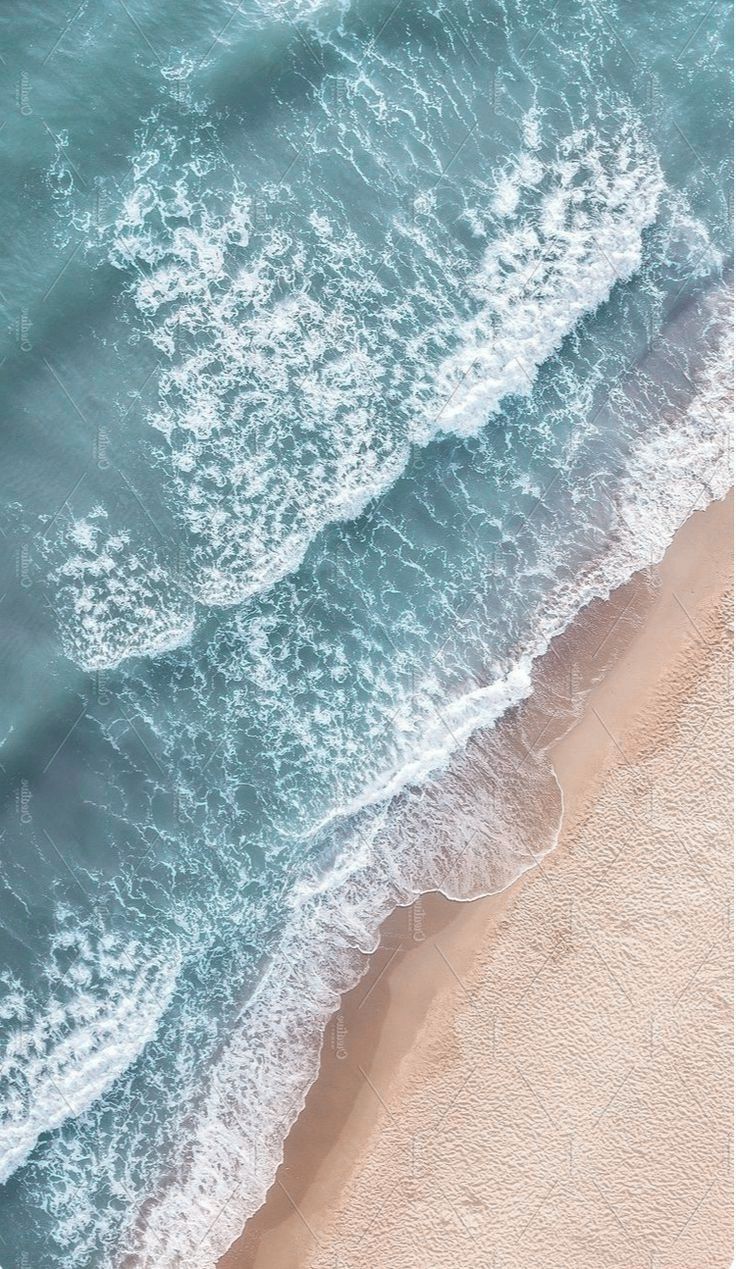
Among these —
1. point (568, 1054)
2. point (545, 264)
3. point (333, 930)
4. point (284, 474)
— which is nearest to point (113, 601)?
point (284, 474)

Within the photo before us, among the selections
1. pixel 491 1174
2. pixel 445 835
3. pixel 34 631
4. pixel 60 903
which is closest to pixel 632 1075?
pixel 491 1174

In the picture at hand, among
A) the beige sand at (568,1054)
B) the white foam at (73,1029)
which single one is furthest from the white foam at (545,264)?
the white foam at (73,1029)

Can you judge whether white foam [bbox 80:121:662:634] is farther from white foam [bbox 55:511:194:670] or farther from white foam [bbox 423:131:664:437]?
white foam [bbox 55:511:194:670]

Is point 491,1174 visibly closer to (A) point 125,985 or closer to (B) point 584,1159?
(B) point 584,1159

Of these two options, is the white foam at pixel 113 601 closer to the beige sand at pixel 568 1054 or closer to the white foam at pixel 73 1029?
the white foam at pixel 73 1029

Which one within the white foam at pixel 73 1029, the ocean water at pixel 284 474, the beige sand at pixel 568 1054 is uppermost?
the ocean water at pixel 284 474

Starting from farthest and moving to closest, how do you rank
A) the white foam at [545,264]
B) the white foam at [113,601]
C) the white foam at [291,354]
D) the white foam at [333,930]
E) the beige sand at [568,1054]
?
the white foam at [545,264] < the white foam at [291,354] < the white foam at [113,601] < the white foam at [333,930] < the beige sand at [568,1054]

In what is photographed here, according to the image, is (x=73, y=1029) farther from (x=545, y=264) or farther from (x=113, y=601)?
(x=545, y=264)

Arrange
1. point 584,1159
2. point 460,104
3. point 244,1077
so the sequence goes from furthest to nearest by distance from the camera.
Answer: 1. point 460,104
2. point 244,1077
3. point 584,1159
